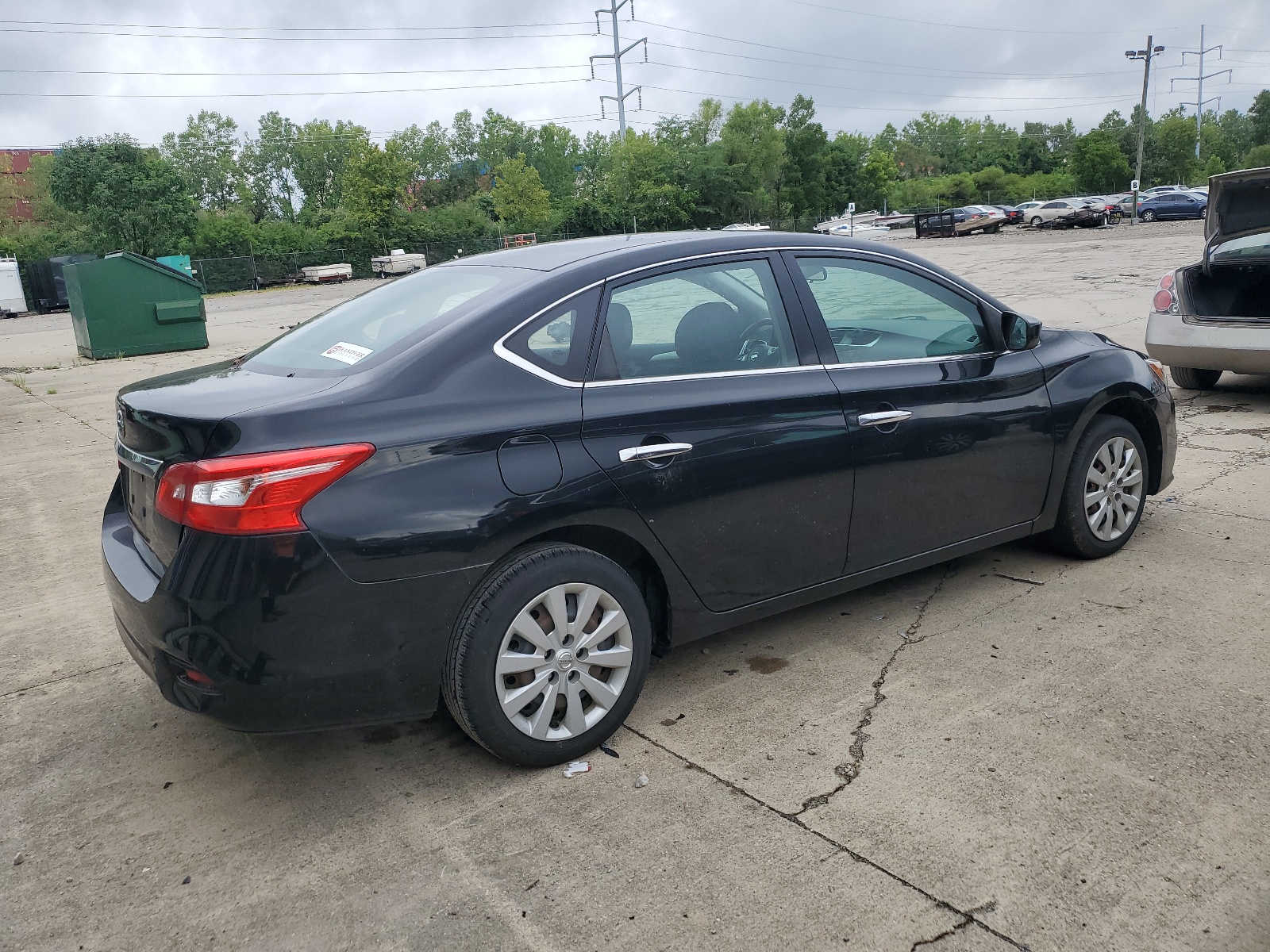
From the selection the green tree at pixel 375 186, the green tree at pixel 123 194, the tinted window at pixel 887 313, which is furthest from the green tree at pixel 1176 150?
the tinted window at pixel 887 313

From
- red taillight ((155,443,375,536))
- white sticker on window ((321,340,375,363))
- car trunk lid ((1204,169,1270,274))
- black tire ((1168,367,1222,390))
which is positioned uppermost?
car trunk lid ((1204,169,1270,274))

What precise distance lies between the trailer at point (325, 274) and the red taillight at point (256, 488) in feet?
177

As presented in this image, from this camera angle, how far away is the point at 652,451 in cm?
327

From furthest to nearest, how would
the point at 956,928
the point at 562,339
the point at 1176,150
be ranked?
the point at 1176,150 → the point at 562,339 → the point at 956,928

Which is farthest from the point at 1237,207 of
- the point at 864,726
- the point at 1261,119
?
the point at 1261,119

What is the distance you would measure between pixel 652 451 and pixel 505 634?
0.75 m

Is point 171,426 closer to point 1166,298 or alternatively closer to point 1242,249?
point 1166,298

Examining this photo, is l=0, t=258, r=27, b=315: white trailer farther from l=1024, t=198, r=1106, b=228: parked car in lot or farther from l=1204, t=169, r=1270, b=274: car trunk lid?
l=1024, t=198, r=1106, b=228: parked car in lot

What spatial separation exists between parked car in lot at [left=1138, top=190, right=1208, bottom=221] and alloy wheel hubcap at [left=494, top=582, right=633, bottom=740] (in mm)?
52612

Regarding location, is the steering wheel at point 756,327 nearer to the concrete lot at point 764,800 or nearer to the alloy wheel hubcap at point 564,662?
the alloy wheel hubcap at point 564,662

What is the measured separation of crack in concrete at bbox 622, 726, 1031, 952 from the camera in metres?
2.43

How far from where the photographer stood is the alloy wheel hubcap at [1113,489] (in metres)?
4.66

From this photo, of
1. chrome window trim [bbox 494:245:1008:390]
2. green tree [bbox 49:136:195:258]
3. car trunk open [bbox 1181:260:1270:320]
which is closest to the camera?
chrome window trim [bbox 494:245:1008:390]

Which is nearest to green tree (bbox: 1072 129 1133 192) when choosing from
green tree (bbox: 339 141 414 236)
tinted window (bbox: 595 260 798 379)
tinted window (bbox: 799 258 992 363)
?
green tree (bbox: 339 141 414 236)
